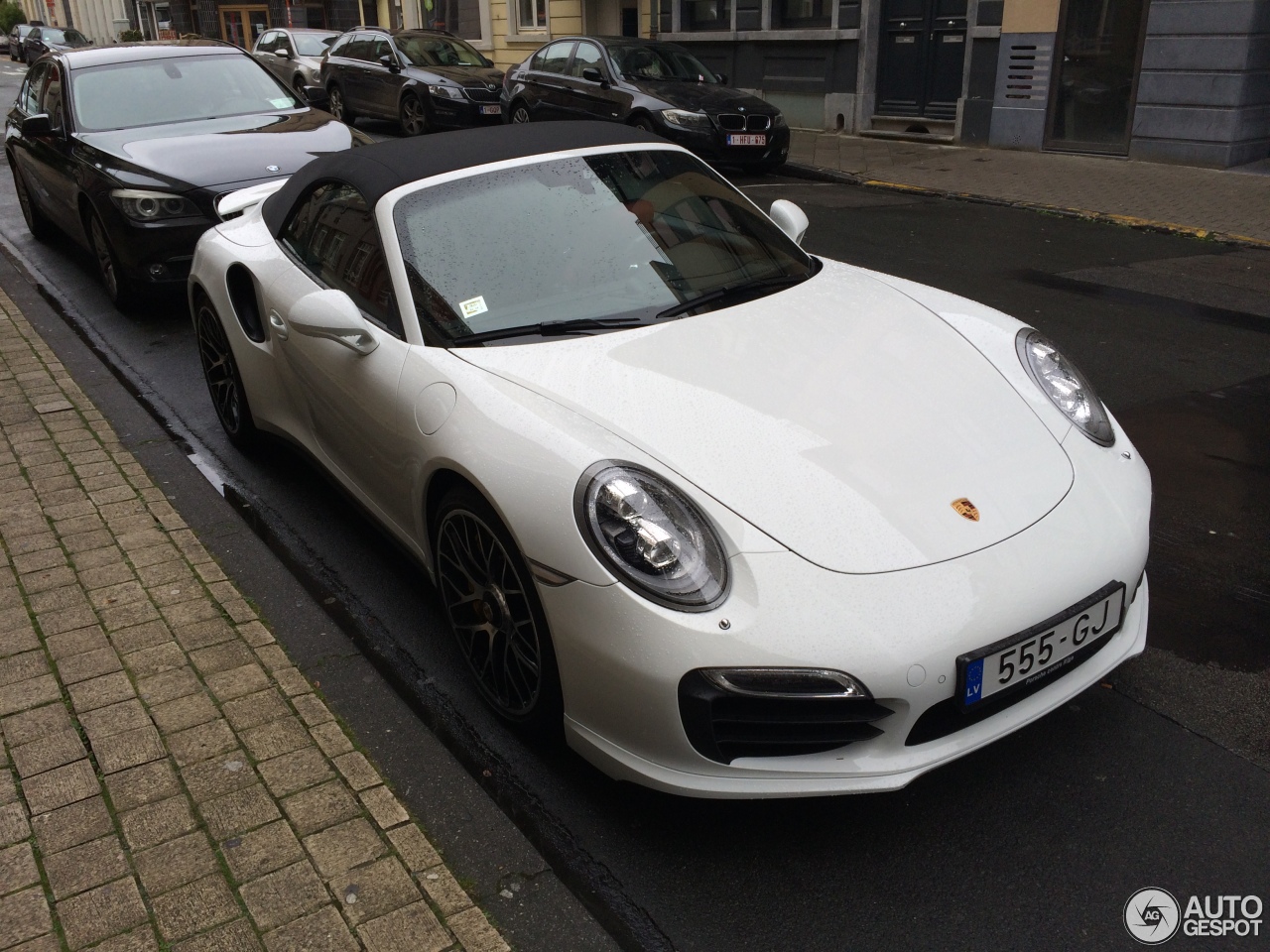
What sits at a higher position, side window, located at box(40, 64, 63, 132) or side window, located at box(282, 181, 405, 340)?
side window, located at box(40, 64, 63, 132)

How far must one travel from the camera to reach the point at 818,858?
8.55 ft

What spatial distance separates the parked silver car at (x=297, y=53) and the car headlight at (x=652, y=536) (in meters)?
19.0

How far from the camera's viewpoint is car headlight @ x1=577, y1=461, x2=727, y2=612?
245 centimetres

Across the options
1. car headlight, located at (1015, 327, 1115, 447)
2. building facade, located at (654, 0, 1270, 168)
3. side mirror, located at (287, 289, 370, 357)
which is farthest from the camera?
building facade, located at (654, 0, 1270, 168)

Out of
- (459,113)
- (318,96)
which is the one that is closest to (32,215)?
(459,113)

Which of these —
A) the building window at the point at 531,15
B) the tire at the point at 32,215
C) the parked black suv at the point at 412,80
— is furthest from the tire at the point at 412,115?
the building window at the point at 531,15

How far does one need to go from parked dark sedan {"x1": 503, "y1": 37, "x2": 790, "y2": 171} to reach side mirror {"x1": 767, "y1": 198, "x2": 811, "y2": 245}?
8.16m

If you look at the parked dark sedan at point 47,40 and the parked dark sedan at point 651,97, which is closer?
the parked dark sedan at point 651,97

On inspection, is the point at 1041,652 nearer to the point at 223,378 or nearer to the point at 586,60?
the point at 223,378

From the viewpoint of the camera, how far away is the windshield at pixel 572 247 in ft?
11.1

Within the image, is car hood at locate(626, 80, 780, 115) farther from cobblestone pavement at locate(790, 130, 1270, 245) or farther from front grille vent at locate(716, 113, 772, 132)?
cobblestone pavement at locate(790, 130, 1270, 245)

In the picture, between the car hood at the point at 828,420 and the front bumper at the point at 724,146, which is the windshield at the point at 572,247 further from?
the front bumper at the point at 724,146

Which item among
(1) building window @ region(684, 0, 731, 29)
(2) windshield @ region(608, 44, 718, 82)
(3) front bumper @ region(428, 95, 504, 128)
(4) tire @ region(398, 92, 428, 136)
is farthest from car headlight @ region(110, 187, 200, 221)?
(1) building window @ region(684, 0, 731, 29)

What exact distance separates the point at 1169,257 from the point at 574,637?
7749 mm
